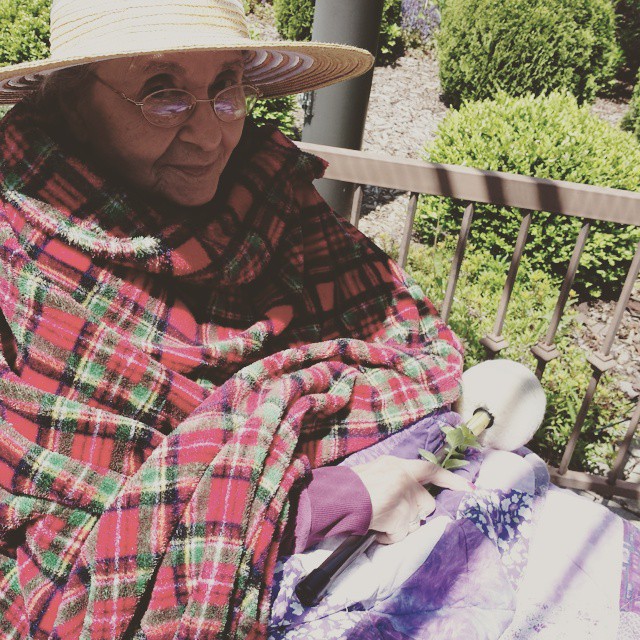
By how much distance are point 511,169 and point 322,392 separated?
3470 mm

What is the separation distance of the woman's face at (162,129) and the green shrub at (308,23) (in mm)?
7068

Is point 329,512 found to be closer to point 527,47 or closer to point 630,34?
point 527,47

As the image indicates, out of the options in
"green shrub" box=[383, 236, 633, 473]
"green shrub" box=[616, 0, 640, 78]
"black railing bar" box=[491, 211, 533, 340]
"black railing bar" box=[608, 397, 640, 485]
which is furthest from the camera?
"green shrub" box=[616, 0, 640, 78]

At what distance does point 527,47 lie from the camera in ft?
22.2

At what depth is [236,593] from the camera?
1263 mm

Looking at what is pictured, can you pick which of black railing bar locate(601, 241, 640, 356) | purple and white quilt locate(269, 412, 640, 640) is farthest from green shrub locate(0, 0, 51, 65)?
purple and white quilt locate(269, 412, 640, 640)

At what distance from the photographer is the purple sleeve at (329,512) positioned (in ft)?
4.51

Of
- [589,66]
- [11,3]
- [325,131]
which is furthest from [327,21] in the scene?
[589,66]

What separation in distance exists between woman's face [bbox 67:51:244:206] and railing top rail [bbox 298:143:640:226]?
2.62 feet

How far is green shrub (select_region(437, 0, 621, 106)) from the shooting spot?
22.1 ft

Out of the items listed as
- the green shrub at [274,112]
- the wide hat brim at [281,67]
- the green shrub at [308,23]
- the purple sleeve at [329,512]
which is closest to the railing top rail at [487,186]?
the wide hat brim at [281,67]

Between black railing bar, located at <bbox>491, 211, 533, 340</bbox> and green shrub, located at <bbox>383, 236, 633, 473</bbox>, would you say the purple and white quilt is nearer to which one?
black railing bar, located at <bbox>491, 211, 533, 340</bbox>

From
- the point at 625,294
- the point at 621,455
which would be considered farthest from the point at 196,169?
the point at 621,455

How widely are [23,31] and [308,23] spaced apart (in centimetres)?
350
